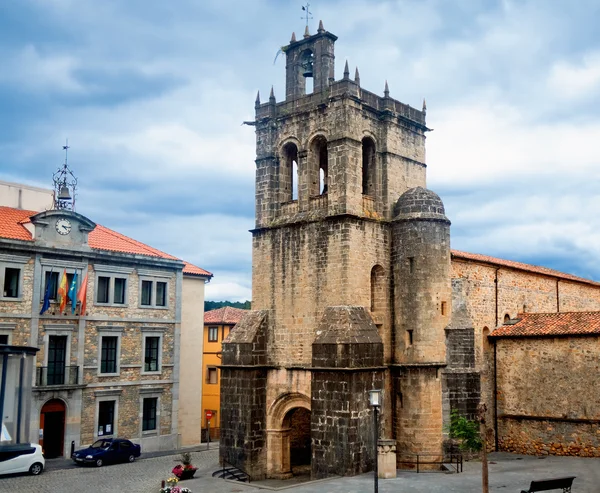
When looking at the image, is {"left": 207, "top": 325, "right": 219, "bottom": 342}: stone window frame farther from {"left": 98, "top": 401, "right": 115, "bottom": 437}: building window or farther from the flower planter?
the flower planter

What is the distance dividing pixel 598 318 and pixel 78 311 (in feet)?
76.0

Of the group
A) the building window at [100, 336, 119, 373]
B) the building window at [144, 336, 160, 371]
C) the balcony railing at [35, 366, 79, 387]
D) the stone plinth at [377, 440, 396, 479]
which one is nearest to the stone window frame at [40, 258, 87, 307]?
the building window at [100, 336, 119, 373]

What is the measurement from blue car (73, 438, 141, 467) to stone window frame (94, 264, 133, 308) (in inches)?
268

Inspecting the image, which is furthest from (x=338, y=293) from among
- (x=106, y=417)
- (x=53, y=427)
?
A: (x=53, y=427)

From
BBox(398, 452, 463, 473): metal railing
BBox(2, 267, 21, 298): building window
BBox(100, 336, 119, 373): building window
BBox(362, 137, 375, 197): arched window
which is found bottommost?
BBox(398, 452, 463, 473): metal railing

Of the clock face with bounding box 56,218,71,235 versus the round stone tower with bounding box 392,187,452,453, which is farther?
the clock face with bounding box 56,218,71,235

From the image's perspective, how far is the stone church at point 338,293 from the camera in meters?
24.2

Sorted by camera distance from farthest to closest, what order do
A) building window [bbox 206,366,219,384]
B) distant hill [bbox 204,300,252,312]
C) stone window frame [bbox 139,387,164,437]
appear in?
distant hill [bbox 204,300,252,312] < building window [bbox 206,366,219,384] < stone window frame [bbox 139,387,164,437]

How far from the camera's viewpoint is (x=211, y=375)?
46781mm

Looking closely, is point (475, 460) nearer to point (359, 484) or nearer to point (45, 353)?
point (359, 484)

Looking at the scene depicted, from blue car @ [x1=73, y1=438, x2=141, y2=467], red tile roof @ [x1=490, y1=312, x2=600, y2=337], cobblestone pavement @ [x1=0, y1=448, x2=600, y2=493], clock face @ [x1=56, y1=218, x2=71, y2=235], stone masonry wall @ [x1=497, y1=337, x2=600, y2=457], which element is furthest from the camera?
clock face @ [x1=56, y1=218, x2=71, y2=235]

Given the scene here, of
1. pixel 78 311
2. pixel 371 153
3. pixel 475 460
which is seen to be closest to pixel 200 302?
Answer: pixel 78 311

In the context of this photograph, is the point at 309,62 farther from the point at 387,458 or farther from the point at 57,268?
the point at 387,458

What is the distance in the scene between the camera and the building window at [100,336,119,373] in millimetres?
33156
